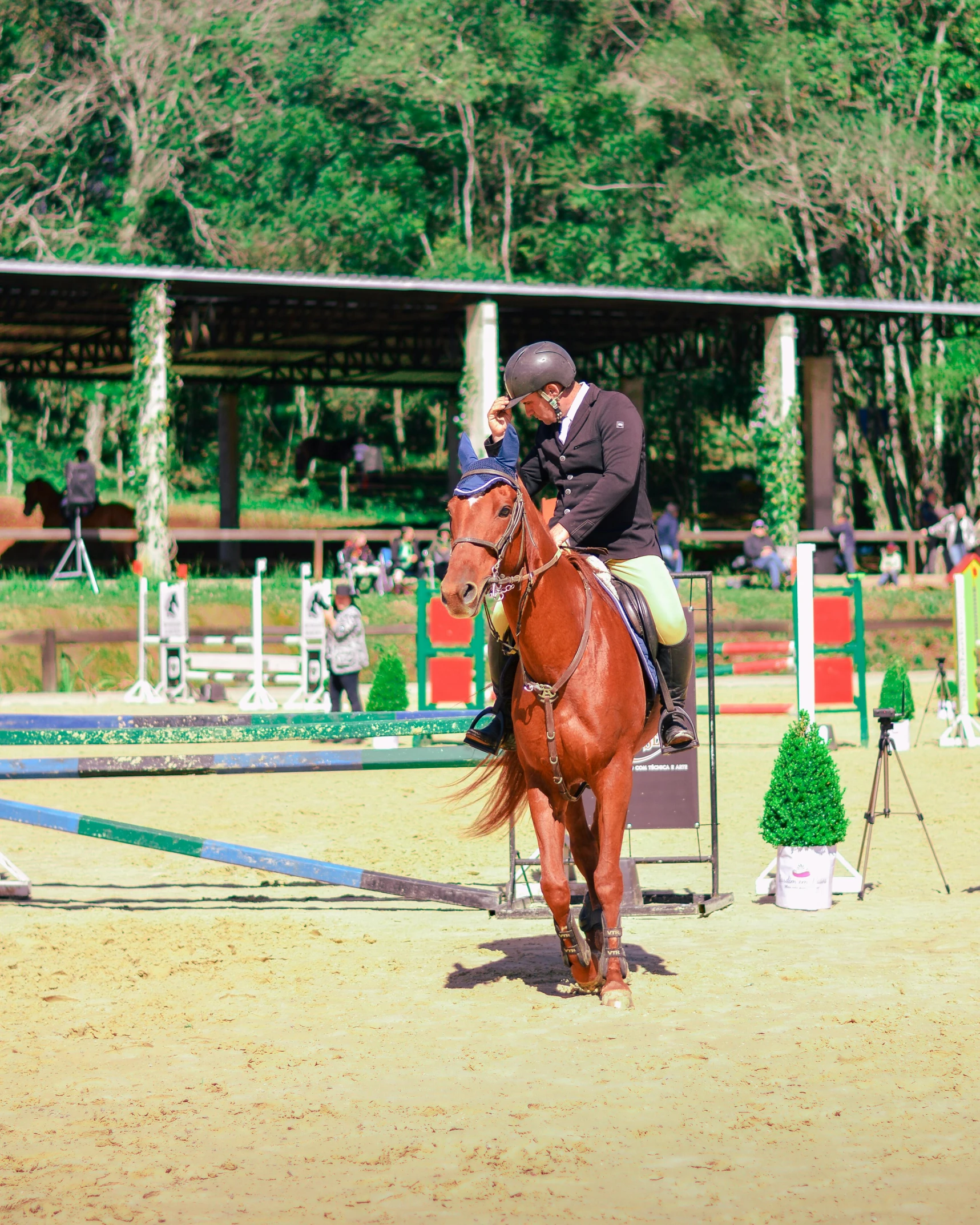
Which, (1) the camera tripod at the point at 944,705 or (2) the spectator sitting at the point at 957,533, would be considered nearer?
(1) the camera tripod at the point at 944,705

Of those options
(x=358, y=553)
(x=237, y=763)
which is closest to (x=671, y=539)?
(x=358, y=553)

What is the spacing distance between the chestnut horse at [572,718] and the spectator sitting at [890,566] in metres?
21.8

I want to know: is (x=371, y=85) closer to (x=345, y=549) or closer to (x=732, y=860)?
(x=345, y=549)

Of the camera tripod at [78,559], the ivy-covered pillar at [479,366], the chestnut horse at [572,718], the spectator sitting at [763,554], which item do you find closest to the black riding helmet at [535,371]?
the chestnut horse at [572,718]

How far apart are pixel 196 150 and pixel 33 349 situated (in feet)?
43.8

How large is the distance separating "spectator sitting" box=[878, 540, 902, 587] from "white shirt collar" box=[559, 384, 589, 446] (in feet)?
71.3

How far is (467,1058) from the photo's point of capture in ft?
17.7

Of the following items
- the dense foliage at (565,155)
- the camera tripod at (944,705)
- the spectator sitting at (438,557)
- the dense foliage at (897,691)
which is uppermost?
the dense foliage at (565,155)

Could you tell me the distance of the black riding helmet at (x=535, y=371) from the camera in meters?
6.07

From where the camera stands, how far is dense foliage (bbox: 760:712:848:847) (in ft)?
26.8

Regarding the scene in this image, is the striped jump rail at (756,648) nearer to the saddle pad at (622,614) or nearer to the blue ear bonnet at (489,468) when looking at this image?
the saddle pad at (622,614)

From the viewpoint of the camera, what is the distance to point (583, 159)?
4459 cm

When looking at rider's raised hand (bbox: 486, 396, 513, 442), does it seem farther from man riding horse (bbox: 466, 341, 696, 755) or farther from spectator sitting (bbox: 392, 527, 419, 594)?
spectator sitting (bbox: 392, 527, 419, 594)

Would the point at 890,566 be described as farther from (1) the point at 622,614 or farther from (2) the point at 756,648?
(1) the point at 622,614
